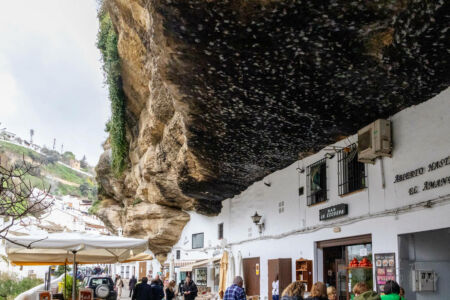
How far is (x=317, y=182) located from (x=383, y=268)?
11.8 feet

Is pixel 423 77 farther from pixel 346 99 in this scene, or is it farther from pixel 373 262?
pixel 373 262

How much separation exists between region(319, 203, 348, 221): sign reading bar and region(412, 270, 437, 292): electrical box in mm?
2424

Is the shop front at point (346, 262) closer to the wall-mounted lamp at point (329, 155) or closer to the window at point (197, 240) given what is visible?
the wall-mounted lamp at point (329, 155)

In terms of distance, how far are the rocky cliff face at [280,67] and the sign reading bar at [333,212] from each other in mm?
1646

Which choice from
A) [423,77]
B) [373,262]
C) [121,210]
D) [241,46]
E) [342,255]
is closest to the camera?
[241,46]

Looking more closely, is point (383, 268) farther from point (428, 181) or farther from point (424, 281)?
point (428, 181)

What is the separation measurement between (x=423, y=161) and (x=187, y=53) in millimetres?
4629

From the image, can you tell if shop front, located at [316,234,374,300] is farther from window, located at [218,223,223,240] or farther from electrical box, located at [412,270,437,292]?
window, located at [218,223,223,240]

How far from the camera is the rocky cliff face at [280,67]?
644 cm

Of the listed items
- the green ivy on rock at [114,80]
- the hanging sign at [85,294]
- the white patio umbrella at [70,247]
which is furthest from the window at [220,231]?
the hanging sign at [85,294]

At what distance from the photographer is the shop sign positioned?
25.8ft

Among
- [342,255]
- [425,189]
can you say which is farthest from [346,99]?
[342,255]

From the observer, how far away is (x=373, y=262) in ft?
31.7

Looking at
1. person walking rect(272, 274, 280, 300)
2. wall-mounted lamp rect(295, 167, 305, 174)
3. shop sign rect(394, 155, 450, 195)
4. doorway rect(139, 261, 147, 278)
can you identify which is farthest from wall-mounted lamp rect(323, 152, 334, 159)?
doorway rect(139, 261, 147, 278)
